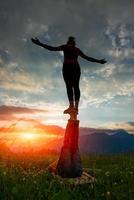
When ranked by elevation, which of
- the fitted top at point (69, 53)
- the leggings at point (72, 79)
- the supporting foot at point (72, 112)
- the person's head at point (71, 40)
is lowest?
the supporting foot at point (72, 112)

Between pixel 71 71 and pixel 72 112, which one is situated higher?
pixel 71 71

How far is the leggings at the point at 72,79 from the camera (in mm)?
18234

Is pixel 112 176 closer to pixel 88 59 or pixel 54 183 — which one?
pixel 54 183

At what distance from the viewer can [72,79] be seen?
60.4ft

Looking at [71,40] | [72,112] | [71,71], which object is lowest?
[72,112]

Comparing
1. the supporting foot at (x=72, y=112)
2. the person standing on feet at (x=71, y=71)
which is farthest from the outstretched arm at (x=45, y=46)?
the supporting foot at (x=72, y=112)

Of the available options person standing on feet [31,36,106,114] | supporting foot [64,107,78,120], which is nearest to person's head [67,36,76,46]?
person standing on feet [31,36,106,114]

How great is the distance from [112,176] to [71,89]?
4198 mm

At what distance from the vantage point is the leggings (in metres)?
18.2

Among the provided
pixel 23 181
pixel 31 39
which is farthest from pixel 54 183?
pixel 31 39

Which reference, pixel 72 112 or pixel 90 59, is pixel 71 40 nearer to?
pixel 90 59

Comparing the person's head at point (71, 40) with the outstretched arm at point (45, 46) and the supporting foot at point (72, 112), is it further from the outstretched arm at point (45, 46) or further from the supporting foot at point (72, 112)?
the supporting foot at point (72, 112)

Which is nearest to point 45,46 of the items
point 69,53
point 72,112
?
point 69,53

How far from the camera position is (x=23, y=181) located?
13.1 m
